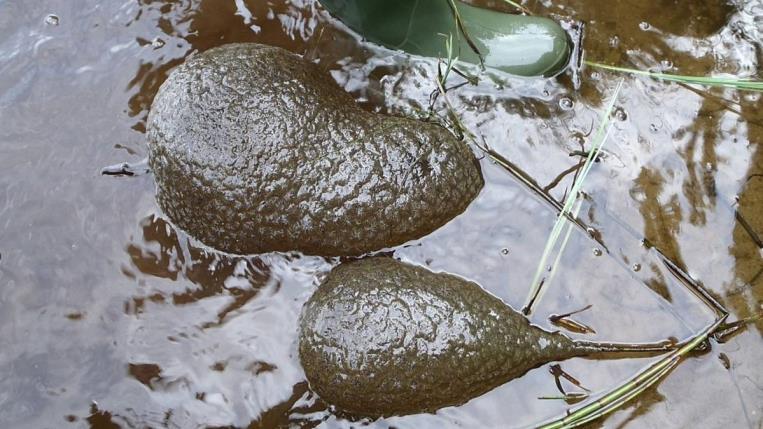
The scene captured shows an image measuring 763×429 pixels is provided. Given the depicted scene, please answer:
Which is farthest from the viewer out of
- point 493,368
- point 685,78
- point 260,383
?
point 685,78

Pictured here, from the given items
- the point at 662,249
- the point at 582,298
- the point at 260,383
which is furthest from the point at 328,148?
the point at 662,249

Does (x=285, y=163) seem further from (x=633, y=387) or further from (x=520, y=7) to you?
(x=633, y=387)

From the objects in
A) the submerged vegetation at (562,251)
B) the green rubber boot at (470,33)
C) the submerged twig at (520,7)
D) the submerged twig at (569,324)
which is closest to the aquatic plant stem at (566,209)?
the submerged vegetation at (562,251)

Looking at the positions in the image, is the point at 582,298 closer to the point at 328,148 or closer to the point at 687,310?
the point at 687,310

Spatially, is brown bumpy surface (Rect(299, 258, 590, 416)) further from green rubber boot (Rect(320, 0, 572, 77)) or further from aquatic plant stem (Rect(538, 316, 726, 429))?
green rubber boot (Rect(320, 0, 572, 77))

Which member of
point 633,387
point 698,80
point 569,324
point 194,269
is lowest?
point 633,387

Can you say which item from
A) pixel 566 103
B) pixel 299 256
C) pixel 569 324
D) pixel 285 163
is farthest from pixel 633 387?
pixel 285 163
